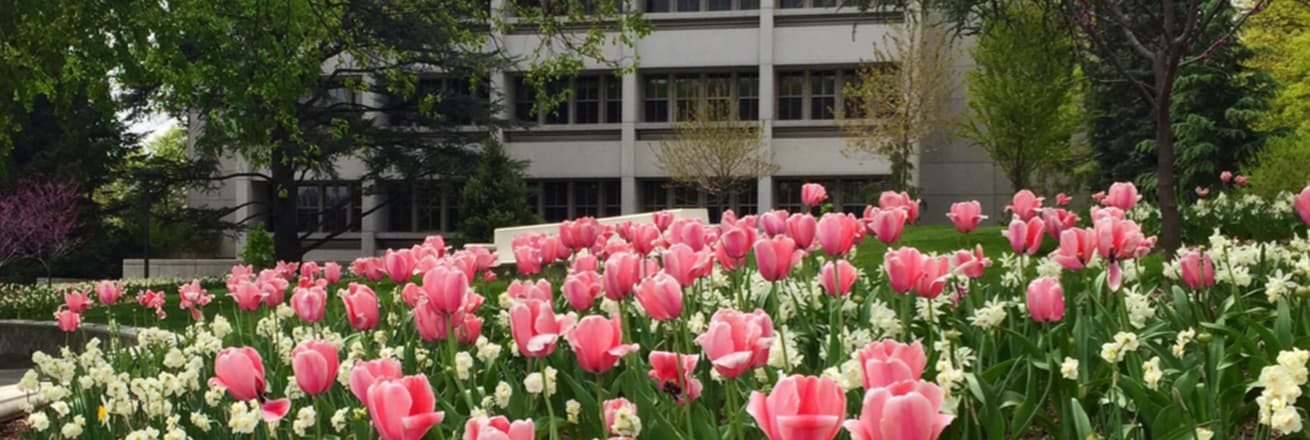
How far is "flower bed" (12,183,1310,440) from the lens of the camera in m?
1.90

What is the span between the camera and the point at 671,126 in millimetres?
31922

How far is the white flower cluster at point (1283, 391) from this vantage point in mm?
1863

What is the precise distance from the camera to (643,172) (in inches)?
1268

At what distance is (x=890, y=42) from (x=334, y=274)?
27257 millimetres

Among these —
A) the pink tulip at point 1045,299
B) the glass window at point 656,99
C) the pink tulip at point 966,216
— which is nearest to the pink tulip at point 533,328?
the pink tulip at point 1045,299

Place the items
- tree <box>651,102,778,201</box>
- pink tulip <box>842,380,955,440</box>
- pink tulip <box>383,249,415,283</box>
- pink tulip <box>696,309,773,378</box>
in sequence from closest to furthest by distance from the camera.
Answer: pink tulip <box>842,380,955,440</box>
pink tulip <box>696,309,773,378</box>
pink tulip <box>383,249,415,283</box>
tree <box>651,102,778,201</box>

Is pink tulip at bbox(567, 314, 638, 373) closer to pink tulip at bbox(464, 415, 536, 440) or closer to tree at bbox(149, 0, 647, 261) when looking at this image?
pink tulip at bbox(464, 415, 536, 440)

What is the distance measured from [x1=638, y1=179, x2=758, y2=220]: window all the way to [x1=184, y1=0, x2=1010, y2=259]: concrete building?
0.14ft

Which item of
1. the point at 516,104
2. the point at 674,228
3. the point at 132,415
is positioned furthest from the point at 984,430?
the point at 516,104

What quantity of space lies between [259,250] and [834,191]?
16.1m

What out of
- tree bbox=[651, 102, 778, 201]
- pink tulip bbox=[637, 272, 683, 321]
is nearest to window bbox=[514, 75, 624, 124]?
tree bbox=[651, 102, 778, 201]

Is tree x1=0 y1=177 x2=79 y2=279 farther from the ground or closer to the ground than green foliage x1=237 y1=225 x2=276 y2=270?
farther from the ground

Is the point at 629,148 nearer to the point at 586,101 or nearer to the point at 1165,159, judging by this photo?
the point at 586,101

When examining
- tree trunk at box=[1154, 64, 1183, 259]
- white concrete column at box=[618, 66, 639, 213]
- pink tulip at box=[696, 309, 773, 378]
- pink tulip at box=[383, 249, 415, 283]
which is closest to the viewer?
pink tulip at box=[696, 309, 773, 378]
